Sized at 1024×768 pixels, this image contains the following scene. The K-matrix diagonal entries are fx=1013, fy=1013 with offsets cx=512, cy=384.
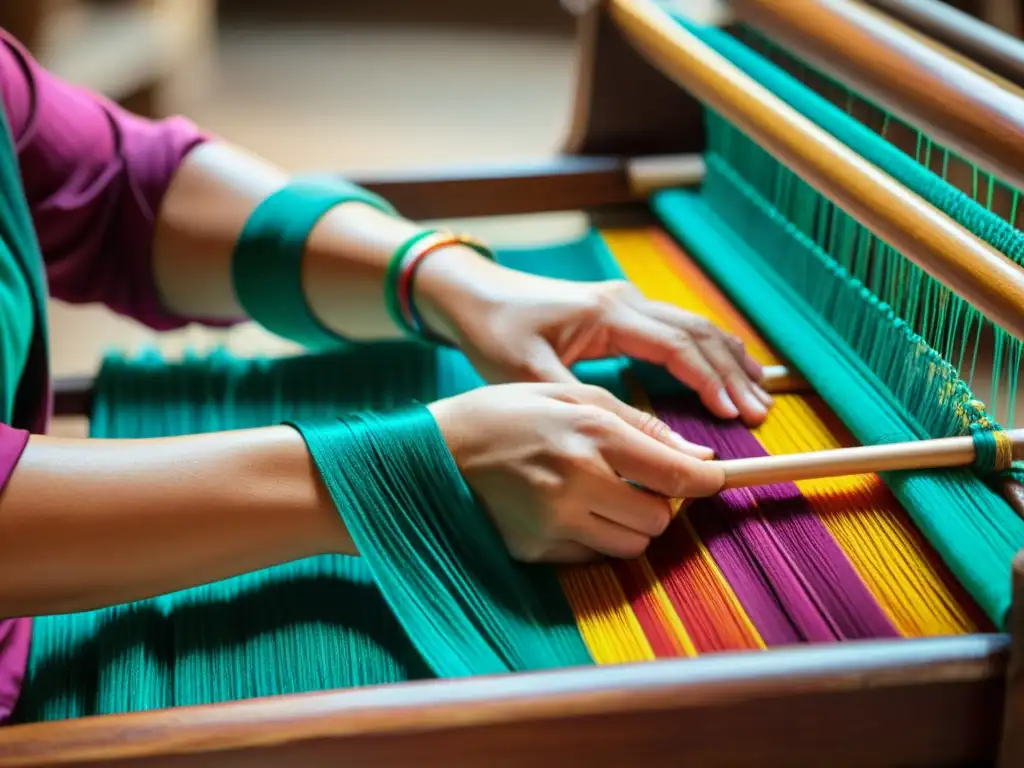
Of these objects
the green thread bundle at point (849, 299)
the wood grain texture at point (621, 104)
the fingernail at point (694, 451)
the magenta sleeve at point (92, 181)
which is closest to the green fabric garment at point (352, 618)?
the fingernail at point (694, 451)

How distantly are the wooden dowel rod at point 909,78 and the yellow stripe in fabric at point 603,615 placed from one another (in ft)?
0.98

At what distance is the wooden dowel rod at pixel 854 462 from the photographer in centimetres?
58

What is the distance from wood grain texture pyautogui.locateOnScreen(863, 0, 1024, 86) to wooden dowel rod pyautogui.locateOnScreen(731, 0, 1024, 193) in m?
0.08

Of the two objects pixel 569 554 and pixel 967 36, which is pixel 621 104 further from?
pixel 569 554

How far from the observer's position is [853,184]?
64 cm

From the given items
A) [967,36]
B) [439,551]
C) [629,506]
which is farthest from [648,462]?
[967,36]

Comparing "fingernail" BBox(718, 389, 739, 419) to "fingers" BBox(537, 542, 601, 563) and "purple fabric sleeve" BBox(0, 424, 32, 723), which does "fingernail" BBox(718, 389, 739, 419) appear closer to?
"fingers" BBox(537, 542, 601, 563)

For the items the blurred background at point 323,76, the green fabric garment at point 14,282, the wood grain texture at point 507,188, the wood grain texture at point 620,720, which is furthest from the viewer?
the blurred background at point 323,76

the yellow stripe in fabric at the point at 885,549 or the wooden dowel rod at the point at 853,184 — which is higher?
the wooden dowel rod at the point at 853,184

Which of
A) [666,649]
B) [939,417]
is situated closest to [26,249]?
[666,649]

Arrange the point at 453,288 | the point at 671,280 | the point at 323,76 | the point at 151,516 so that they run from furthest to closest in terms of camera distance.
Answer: the point at 323,76 < the point at 671,280 < the point at 453,288 < the point at 151,516

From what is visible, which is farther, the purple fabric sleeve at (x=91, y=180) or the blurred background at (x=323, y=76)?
the blurred background at (x=323, y=76)

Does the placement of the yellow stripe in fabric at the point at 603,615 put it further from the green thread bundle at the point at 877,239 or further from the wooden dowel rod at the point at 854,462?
the green thread bundle at the point at 877,239

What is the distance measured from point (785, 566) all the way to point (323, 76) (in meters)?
3.06
